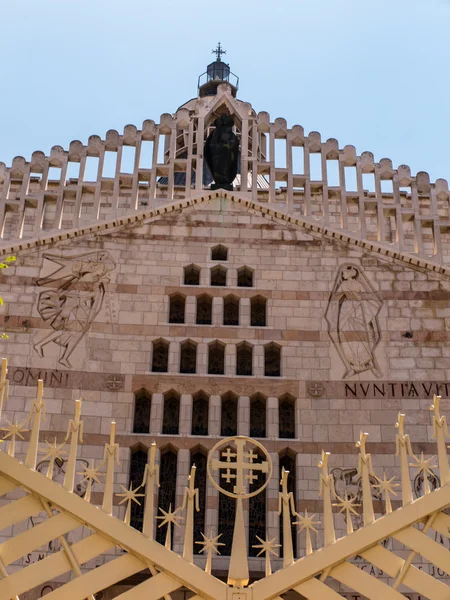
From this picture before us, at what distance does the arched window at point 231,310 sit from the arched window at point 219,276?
384 millimetres

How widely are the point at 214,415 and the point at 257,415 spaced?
0.76m

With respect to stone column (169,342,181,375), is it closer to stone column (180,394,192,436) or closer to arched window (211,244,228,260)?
stone column (180,394,192,436)

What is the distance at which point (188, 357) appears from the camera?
15.1 metres

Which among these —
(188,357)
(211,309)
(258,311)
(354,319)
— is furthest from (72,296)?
(354,319)

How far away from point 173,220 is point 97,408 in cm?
390

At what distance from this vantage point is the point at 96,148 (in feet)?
54.6

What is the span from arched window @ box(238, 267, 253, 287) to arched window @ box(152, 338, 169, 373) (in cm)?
183

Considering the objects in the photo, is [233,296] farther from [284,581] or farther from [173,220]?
[284,581]

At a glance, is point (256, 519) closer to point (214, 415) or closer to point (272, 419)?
point (272, 419)

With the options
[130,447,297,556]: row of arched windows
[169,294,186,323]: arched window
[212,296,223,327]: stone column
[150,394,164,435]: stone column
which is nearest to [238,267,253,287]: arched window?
[212,296,223,327]: stone column

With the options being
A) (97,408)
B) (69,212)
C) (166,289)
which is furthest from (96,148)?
(97,408)

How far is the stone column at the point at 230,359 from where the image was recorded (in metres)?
14.8

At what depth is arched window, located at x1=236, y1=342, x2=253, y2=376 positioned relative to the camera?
1502 centimetres

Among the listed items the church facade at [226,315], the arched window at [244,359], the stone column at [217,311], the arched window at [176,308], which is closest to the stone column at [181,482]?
the church facade at [226,315]
